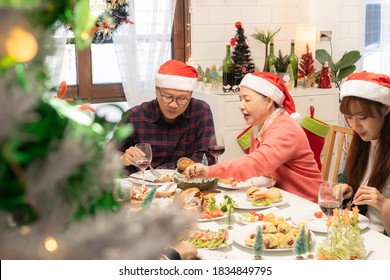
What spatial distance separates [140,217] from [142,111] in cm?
254

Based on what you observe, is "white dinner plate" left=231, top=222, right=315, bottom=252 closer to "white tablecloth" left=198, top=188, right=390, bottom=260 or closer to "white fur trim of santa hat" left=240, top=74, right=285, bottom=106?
"white tablecloth" left=198, top=188, right=390, bottom=260

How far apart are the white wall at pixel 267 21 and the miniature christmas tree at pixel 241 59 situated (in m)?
0.34

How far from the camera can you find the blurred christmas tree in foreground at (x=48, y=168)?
0.31 metres

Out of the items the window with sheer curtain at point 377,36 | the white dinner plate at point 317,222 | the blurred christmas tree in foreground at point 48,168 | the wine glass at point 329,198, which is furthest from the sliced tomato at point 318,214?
the window with sheer curtain at point 377,36

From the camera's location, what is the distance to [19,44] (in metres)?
0.31

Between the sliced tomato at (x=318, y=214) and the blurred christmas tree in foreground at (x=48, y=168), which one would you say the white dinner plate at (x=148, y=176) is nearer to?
the sliced tomato at (x=318, y=214)

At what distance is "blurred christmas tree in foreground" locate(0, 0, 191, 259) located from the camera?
306 mm

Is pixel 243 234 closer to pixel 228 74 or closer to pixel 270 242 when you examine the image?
pixel 270 242

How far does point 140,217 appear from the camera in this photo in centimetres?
36

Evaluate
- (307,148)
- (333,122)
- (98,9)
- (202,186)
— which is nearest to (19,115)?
(202,186)

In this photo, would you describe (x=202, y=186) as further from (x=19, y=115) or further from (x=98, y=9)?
(x=98, y=9)

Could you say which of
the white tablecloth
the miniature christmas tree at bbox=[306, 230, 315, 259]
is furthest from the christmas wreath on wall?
the miniature christmas tree at bbox=[306, 230, 315, 259]

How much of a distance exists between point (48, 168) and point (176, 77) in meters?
2.54

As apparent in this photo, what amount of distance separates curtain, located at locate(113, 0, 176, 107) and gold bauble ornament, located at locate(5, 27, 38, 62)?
4.00m
